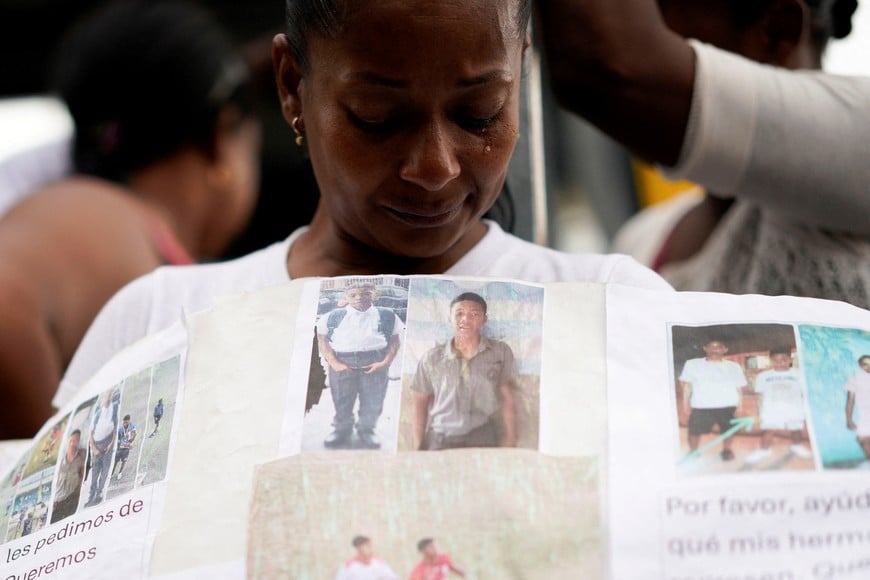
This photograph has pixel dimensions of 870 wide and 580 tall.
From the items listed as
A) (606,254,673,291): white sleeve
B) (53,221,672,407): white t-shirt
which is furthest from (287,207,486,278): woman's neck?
(606,254,673,291): white sleeve

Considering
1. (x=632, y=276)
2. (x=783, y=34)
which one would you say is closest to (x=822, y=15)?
(x=783, y=34)

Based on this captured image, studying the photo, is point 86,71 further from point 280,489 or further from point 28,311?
point 280,489

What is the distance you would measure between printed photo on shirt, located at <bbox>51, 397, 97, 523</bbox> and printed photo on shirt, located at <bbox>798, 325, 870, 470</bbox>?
48cm

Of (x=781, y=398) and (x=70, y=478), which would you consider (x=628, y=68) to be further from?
(x=70, y=478)

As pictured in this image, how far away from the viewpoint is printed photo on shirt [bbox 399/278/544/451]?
0.67m

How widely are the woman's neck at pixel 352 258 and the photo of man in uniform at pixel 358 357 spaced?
0.17 meters

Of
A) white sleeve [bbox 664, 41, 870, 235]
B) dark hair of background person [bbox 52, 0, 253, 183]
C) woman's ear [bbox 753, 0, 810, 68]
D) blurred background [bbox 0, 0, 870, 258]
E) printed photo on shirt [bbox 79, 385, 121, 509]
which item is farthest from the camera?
blurred background [bbox 0, 0, 870, 258]

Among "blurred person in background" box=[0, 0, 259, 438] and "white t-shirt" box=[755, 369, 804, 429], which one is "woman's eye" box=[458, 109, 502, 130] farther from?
"blurred person in background" box=[0, 0, 259, 438]

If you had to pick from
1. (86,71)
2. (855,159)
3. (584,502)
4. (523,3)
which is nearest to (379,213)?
(523,3)

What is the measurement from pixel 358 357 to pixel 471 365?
7 centimetres

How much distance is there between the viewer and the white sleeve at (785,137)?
40.1 inches

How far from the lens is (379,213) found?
0.85 metres

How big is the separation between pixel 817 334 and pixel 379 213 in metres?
0.33

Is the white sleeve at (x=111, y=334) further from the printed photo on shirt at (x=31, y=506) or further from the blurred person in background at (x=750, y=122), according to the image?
the blurred person in background at (x=750, y=122)
